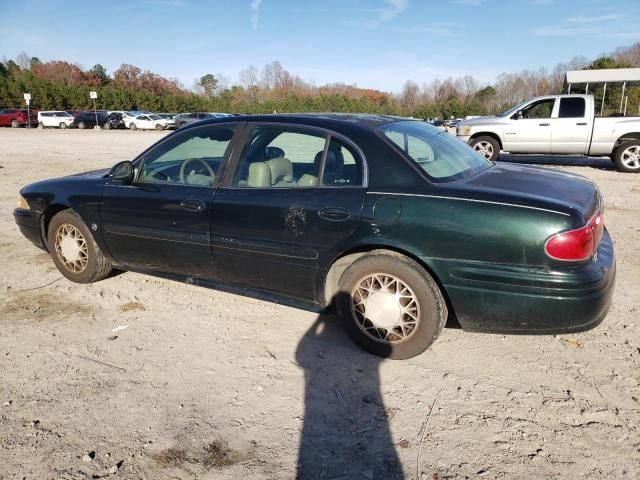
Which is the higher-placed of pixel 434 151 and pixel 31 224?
pixel 434 151

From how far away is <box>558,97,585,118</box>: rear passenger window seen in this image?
40.0 feet

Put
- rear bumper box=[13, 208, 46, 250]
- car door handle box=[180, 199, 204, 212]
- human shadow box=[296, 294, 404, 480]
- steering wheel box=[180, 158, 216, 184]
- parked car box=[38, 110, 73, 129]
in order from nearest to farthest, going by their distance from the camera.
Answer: human shadow box=[296, 294, 404, 480], car door handle box=[180, 199, 204, 212], steering wheel box=[180, 158, 216, 184], rear bumper box=[13, 208, 46, 250], parked car box=[38, 110, 73, 129]

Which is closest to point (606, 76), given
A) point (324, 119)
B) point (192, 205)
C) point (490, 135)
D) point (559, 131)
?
point (559, 131)

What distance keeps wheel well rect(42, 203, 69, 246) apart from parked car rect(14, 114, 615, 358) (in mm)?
318

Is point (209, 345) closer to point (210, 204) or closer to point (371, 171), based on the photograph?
point (210, 204)

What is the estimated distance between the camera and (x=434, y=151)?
368 cm

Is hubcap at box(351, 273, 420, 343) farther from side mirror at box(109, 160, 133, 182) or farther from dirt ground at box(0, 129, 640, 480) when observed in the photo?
side mirror at box(109, 160, 133, 182)

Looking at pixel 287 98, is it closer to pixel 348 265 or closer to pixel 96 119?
pixel 96 119

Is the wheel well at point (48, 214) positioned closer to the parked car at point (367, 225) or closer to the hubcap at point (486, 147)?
the parked car at point (367, 225)

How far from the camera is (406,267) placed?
313 centimetres

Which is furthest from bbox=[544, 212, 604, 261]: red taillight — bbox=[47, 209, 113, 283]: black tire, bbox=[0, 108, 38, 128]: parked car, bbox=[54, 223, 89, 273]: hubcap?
bbox=[0, 108, 38, 128]: parked car

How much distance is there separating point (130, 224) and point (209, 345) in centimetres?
135

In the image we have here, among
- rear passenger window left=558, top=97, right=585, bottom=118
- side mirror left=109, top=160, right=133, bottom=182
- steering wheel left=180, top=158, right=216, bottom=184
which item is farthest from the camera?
rear passenger window left=558, top=97, right=585, bottom=118

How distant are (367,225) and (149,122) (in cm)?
4022
